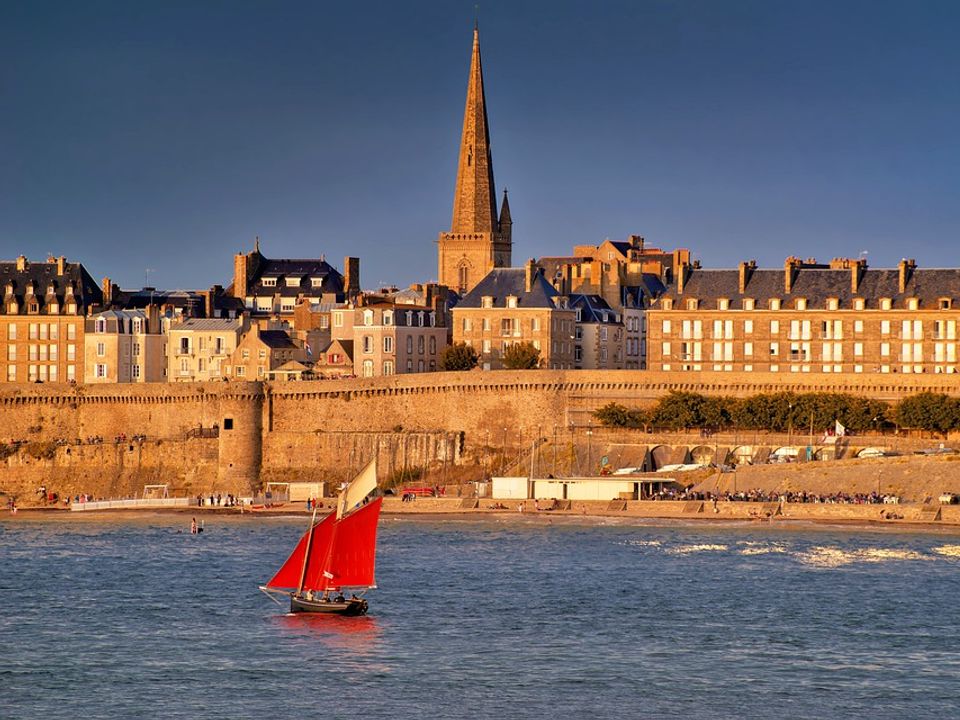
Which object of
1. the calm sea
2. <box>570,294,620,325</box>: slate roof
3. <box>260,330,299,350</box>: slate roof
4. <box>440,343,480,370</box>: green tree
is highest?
<box>570,294,620,325</box>: slate roof

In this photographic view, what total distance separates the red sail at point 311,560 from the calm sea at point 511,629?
35.6 inches

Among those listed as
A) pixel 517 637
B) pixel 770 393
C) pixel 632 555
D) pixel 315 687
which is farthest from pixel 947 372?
pixel 315 687

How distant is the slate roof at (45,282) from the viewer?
332 feet

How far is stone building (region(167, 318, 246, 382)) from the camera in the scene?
324 feet

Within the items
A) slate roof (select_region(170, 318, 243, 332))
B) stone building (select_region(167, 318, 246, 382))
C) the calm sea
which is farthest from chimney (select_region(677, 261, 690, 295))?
the calm sea

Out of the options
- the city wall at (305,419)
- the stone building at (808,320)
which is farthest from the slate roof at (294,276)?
the stone building at (808,320)

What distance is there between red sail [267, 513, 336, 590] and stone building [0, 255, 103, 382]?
164 feet

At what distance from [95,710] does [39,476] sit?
50.4 metres

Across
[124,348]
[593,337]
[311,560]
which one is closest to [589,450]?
[593,337]

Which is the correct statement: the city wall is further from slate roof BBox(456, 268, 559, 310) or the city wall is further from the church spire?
the church spire

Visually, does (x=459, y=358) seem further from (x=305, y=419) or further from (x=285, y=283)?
(x=285, y=283)

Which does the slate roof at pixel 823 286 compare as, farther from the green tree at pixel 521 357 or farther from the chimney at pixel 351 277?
the chimney at pixel 351 277

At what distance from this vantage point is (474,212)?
116688 mm

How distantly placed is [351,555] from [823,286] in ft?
142
